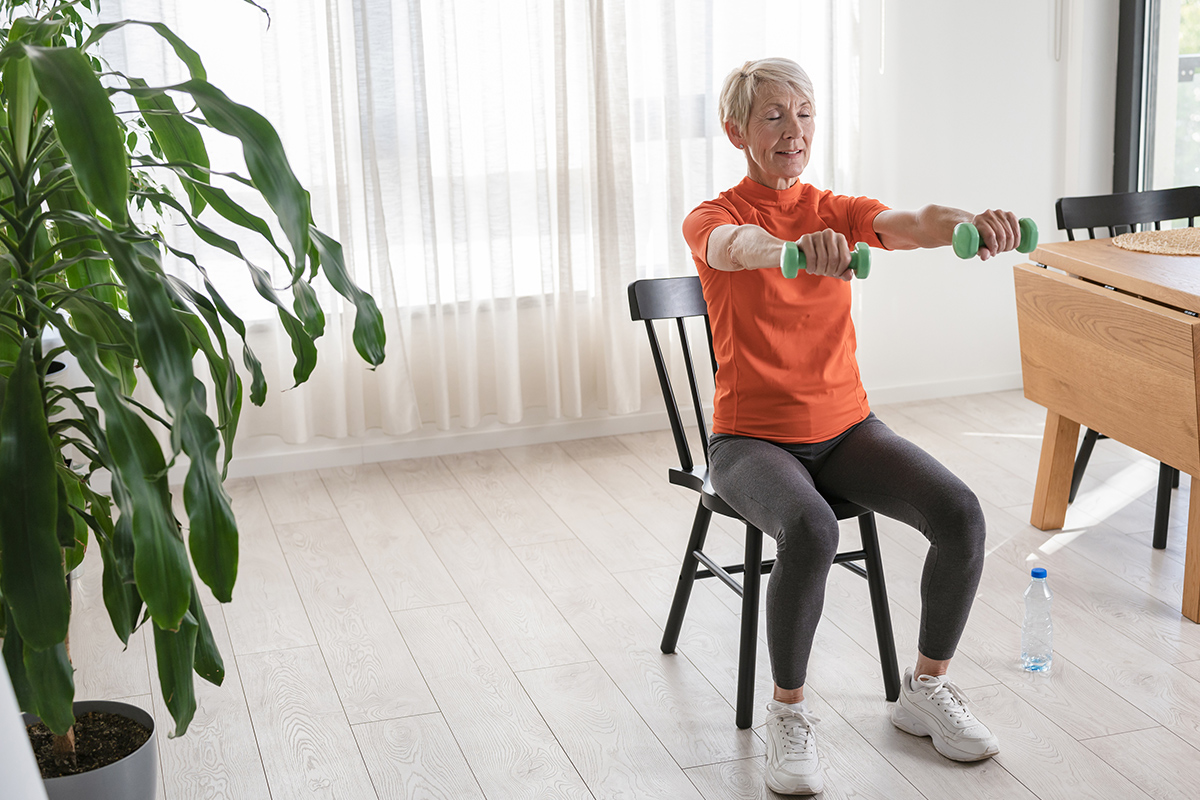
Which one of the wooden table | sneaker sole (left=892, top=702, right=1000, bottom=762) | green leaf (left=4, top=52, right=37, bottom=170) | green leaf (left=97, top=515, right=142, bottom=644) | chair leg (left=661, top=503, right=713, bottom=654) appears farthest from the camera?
the wooden table

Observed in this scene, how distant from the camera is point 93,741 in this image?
156 centimetres

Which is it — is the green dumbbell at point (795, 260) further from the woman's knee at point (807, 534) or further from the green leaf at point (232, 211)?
the green leaf at point (232, 211)

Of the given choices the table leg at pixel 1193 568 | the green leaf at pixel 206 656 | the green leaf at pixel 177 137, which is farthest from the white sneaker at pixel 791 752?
the green leaf at pixel 177 137

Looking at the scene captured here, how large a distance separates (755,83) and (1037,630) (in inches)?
45.2

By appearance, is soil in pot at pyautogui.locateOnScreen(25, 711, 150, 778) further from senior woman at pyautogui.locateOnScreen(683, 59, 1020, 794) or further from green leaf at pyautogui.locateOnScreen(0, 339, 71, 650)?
senior woman at pyautogui.locateOnScreen(683, 59, 1020, 794)

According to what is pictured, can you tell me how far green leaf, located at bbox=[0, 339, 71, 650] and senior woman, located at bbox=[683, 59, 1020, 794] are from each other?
103cm

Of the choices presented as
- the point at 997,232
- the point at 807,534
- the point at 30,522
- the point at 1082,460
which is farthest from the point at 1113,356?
the point at 30,522

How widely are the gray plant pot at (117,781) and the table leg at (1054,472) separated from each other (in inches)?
83.1

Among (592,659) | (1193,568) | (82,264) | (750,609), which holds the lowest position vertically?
(592,659)

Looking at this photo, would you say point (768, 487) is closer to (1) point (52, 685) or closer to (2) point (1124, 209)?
(1) point (52, 685)

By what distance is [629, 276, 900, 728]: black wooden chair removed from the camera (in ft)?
6.38

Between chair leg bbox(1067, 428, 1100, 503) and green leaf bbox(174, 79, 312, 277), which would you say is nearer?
green leaf bbox(174, 79, 312, 277)

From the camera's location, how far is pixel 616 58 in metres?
3.49

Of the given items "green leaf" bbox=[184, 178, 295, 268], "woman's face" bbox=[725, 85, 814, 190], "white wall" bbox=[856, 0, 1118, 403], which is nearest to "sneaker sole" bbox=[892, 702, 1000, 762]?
"woman's face" bbox=[725, 85, 814, 190]
